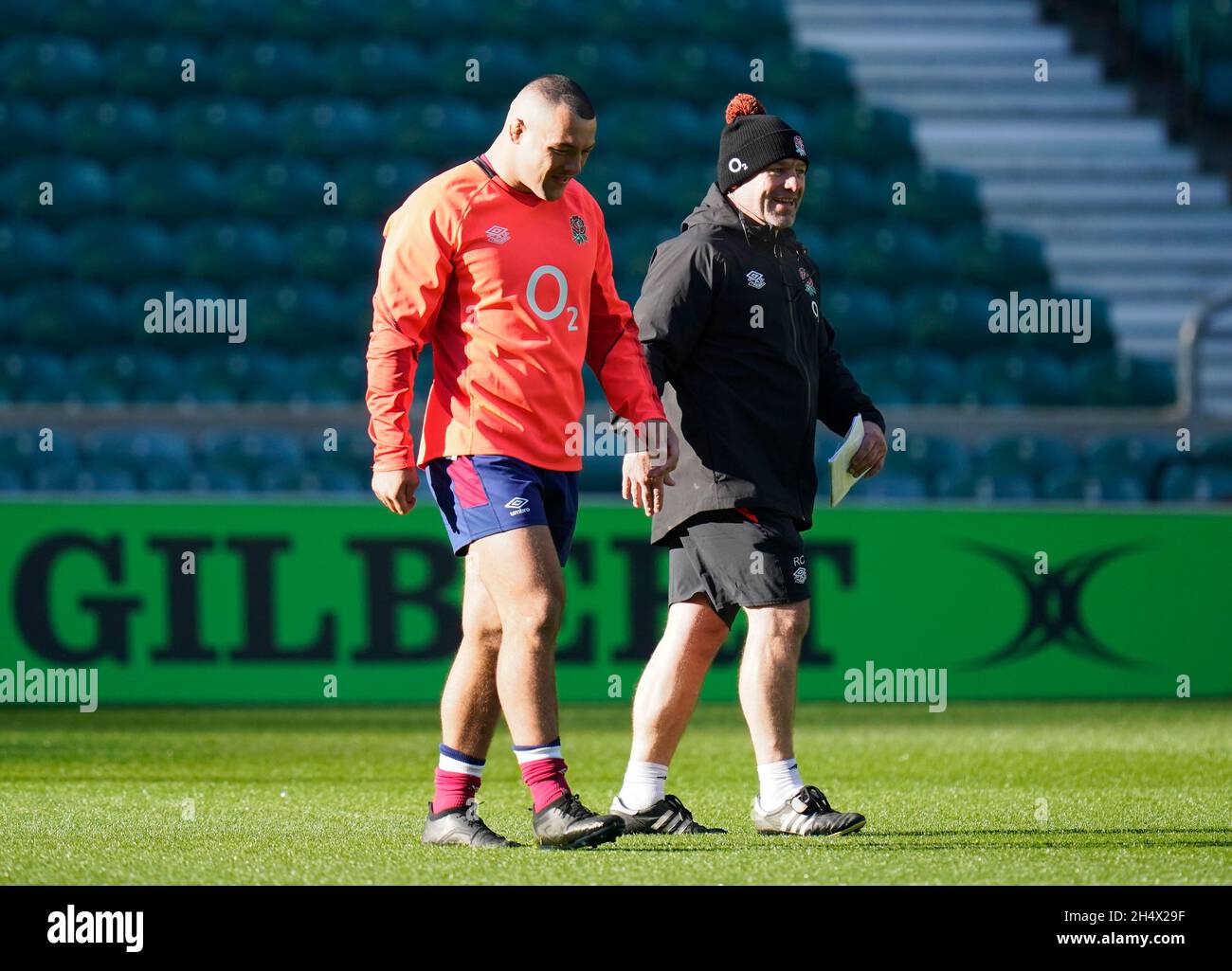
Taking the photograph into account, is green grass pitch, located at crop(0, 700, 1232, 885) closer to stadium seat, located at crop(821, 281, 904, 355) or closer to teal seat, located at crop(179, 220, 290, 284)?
stadium seat, located at crop(821, 281, 904, 355)

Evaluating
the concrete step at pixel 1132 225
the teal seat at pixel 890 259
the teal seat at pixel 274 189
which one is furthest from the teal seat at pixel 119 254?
the concrete step at pixel 1132 225

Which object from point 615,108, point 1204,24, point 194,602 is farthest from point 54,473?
point 1204,24

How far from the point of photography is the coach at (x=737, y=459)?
5066 millimetres

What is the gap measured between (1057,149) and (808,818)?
11345mm

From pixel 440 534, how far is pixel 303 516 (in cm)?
63

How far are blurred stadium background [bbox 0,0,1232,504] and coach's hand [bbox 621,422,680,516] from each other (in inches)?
253

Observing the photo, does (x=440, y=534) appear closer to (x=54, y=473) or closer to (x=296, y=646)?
(x=296, y=646)

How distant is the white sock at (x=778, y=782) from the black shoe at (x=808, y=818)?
0.5 inches

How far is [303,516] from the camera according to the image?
30.9 feet

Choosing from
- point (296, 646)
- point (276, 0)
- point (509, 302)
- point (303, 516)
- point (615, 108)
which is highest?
point (276, 0)

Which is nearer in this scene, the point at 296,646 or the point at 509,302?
the point at 509,302

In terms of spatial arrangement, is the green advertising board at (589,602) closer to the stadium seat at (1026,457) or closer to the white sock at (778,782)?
the stadium seat at (1026,457)
